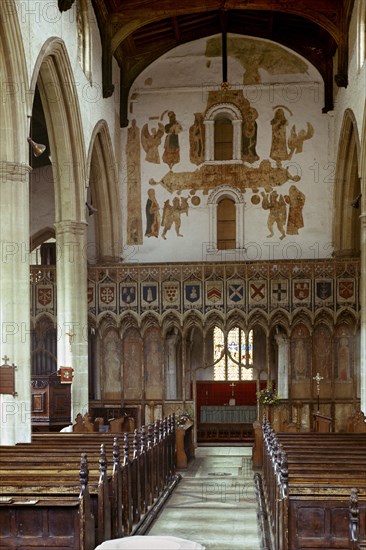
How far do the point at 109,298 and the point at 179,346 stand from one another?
2.68 meters

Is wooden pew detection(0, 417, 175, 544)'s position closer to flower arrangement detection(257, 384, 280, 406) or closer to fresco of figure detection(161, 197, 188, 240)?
flower arrangement detection(257, 384, 280, 406)

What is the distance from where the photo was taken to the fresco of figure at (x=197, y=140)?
2494 cm

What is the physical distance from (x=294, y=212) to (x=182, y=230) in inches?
132

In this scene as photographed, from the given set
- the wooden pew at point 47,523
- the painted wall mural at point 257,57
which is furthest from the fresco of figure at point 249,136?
the wooden pew at point 47,523

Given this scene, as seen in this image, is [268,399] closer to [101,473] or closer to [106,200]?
[106,200]

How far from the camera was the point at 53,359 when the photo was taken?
22344mm

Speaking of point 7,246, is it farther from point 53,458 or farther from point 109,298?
point 109,298

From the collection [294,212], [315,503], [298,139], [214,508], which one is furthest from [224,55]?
[315,503]

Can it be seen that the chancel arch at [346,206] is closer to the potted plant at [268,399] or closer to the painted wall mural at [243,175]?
the painted wall mural at [243,175]

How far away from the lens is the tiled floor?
1012cm

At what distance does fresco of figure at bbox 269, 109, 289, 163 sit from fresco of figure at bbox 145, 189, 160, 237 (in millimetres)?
3785

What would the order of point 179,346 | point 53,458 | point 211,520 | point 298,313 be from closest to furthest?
point 53,458
point 211,520
point 298,313
point 179,346

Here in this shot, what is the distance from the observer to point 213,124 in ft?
82.1

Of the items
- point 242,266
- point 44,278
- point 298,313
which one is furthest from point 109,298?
point 298,313
